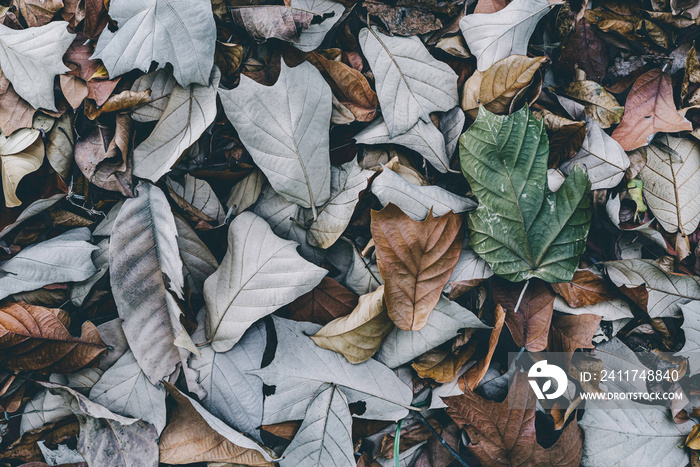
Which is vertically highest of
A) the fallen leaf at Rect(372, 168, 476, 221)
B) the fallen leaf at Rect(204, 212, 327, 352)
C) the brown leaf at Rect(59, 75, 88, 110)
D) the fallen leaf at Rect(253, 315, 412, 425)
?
the brown leaf at Rect(59, 75, 88, 110)

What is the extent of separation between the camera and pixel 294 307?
4.20ft

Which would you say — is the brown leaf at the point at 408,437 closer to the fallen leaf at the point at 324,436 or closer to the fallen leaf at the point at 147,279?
the fallen leaf at the point at 324,436

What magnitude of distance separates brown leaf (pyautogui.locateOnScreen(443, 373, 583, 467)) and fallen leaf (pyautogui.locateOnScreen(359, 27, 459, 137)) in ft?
2.52

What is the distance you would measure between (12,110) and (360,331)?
1.15 meters

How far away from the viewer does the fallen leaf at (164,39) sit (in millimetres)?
1188

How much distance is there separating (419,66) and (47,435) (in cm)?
150

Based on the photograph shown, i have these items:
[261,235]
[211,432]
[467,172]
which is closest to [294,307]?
[261,235]

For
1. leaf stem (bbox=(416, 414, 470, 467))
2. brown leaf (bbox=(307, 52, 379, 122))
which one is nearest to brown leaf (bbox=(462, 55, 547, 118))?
brown leaf (bbox=(307, 52, 379, 122))

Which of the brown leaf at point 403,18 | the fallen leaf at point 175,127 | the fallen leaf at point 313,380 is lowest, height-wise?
the fallen leaf at point 313,380

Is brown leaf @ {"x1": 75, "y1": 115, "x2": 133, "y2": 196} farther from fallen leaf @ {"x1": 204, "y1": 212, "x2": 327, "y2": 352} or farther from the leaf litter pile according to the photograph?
fallen leaf @ {"x1": 204, "y1": 212, "x2": 327, "y2": 352}

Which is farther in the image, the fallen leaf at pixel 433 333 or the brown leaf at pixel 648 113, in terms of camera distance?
the brown leaf at pixel 648 113

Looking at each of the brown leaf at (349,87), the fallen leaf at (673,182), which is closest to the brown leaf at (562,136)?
the fallen leaf at (673,182)

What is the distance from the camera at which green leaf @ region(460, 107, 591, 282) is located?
3.91ft

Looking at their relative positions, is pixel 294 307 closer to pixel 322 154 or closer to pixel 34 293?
pixel 322 154
